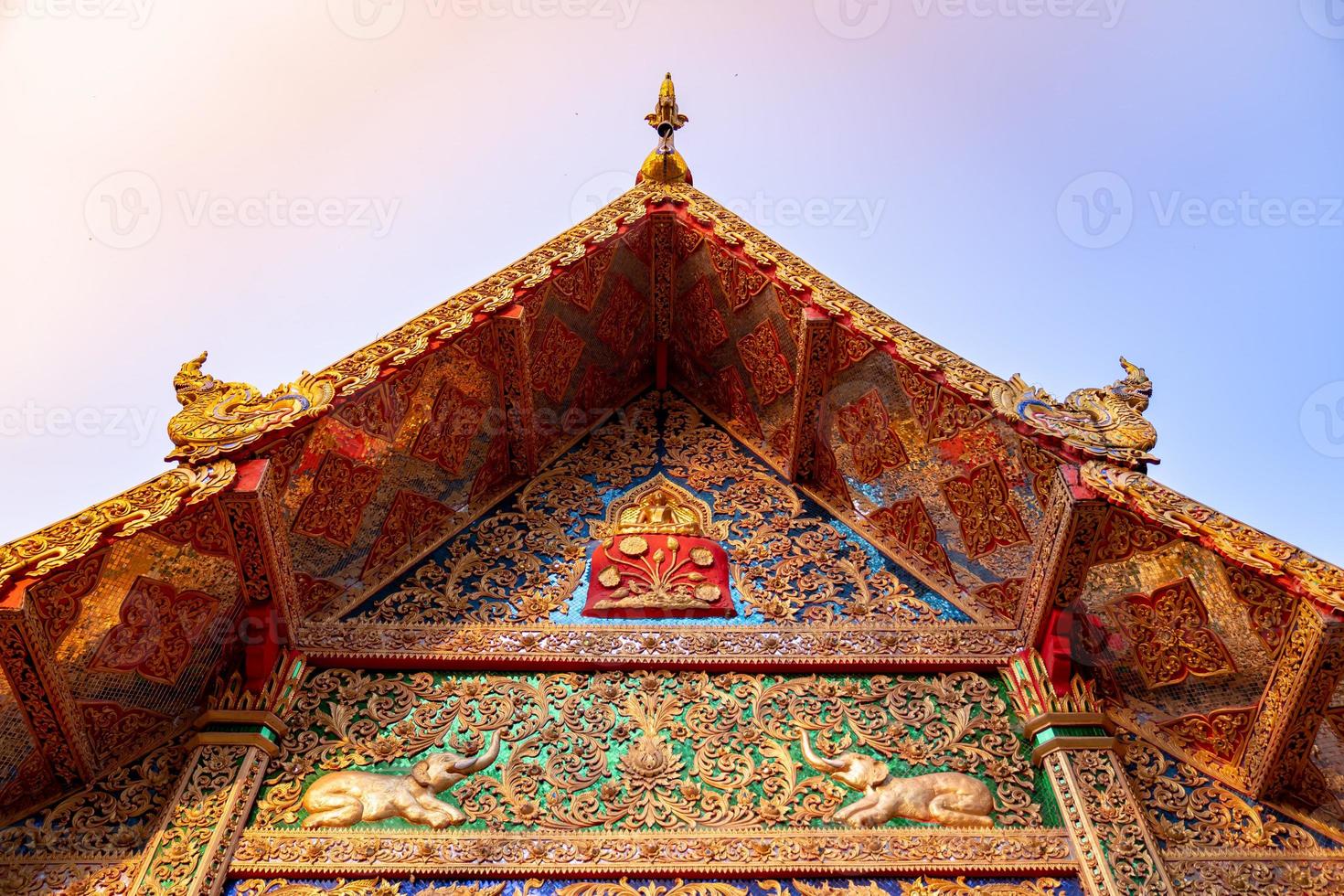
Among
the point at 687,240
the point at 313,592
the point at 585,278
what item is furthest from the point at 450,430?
the point at 687,240

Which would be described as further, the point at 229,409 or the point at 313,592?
the point at 313,592

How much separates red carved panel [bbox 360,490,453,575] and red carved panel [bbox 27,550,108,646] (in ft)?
4.78

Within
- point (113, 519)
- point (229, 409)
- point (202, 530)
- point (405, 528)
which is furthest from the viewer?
point (405, 528)

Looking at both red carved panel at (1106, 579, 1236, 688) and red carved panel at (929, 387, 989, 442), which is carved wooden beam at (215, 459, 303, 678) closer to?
red carved panel at (929, 387, 989, 442)

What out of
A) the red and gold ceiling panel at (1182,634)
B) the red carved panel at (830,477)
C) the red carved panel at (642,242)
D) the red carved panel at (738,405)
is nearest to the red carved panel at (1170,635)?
the red and gold ceiling panel at (1182,634)

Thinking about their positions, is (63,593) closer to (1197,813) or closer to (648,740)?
(648,740)

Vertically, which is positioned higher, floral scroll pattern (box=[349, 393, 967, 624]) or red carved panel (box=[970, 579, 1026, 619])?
floral scroll pattern (box=[349, 393, 967, 624])

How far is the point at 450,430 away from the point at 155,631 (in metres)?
1.82

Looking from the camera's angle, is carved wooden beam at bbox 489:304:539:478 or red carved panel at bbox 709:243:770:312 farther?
red carved panel at bbox 709:243:770:312

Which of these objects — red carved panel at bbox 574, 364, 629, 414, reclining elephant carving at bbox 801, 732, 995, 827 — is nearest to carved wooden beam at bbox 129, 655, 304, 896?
reclining elephant carving at bbox 801, 732, 995, 827

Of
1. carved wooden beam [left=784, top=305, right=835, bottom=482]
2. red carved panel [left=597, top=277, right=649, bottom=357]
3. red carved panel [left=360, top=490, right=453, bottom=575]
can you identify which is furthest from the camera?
red carved panel [left=597, top=277, right=649, bottom=357]

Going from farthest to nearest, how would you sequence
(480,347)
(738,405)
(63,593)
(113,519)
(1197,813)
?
(738,405), (480,347), (1197,813), (113,519), (63,593)

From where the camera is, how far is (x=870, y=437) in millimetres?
5531

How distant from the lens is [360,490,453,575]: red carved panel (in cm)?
515
